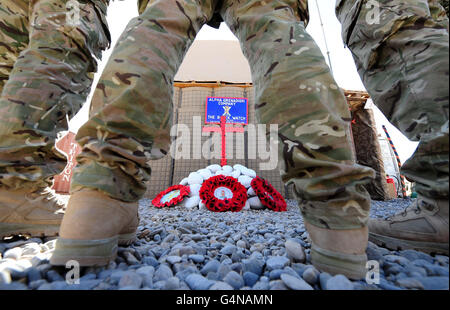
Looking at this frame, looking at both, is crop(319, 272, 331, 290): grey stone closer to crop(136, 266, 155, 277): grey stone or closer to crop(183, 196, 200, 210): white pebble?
crop(136, 266, 155, 277): grey stone

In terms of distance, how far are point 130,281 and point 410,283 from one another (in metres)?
0.52

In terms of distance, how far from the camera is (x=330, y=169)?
43 cm

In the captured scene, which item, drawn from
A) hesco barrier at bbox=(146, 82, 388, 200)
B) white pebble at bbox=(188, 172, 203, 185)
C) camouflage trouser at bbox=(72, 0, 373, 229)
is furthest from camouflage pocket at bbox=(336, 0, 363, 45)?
hesco barrier at bbox=(146, 82, 388, 200)

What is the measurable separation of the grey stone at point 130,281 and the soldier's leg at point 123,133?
0.09 m

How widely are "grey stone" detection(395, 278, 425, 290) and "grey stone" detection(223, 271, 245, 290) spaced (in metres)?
0.30

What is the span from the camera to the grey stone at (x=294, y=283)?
1.21ft

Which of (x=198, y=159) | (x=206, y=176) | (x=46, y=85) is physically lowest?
(x=46, y=85)

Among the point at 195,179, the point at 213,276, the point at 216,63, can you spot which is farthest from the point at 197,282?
the point at 216,63

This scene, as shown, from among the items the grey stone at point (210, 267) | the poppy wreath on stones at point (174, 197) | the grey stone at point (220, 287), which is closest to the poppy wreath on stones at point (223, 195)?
the poppy wreath on stones at point (174, 197)

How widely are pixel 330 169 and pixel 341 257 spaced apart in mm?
177

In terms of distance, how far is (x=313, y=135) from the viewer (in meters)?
0.46

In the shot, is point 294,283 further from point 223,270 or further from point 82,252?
point 82,252

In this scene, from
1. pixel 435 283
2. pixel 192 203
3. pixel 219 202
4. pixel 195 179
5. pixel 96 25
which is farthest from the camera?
pixel 195 179
